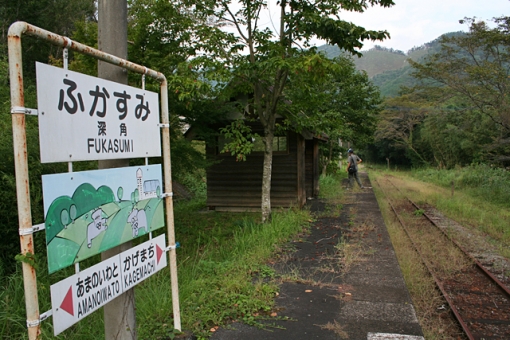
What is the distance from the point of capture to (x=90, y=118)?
95.7 inches

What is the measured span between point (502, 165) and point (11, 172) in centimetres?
2422

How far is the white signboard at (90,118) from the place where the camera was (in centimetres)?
213

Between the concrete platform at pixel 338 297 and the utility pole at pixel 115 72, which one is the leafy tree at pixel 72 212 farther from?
the concrete platform at pixel 338 297

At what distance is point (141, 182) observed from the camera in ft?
9.73

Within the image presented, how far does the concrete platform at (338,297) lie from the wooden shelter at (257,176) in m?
4.41

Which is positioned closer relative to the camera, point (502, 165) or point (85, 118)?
point (85, 118)

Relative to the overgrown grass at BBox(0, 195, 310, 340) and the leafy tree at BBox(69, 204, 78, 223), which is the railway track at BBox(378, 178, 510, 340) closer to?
the overgrown grass at BBox(0, 195, 310, 340)

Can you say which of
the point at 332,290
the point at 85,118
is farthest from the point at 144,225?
the point at 332,290

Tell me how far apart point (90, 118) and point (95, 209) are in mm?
558

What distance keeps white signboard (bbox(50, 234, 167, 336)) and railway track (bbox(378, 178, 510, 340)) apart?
11.6 feet

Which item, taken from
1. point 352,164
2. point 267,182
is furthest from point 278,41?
point 352,164

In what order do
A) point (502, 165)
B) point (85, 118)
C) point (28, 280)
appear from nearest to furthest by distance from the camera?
point (28, 280) → point (85, 118) → point (502, 165)

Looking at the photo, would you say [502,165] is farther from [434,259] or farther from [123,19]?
[123,19]

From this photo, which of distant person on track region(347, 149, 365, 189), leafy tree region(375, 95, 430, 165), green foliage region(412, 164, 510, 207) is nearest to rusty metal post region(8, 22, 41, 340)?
green foliage region(412, 164, 510, 207)
